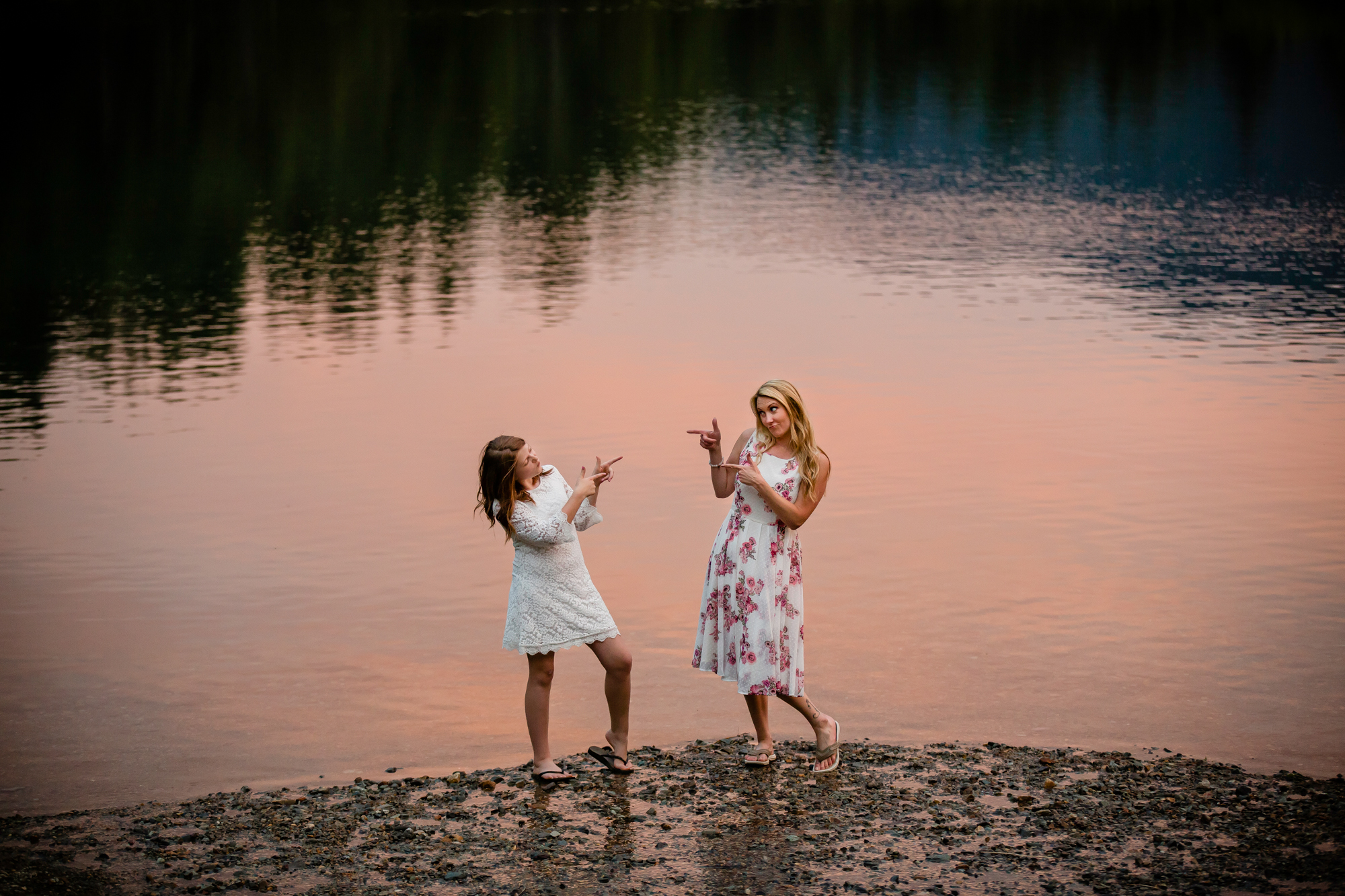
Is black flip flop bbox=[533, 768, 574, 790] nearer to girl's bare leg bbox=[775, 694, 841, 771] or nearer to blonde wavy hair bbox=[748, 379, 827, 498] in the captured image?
girl's bare leg bbox=[775, 694, 841, 771]

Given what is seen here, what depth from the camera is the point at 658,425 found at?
16953mm

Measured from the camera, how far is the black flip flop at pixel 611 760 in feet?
25.5

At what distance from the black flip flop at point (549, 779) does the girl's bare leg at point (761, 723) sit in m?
0.94

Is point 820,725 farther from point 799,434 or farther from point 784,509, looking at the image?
point 799,434

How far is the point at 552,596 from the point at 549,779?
0.89m

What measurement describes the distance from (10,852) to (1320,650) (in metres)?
7.63

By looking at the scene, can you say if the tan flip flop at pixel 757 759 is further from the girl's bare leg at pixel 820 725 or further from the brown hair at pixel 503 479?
the brown hair at pixel 503 479

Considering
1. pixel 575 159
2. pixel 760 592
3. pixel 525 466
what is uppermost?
pixel 575 159

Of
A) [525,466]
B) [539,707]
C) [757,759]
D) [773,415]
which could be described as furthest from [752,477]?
[539,707]

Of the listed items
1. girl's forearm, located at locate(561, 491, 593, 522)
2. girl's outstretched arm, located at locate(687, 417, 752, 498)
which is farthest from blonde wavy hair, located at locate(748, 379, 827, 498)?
girl's forearm, located at locate(561, 491, 593, 522)

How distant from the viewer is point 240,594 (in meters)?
12.1

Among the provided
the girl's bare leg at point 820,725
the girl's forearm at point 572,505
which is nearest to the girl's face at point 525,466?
the girl's forearm at point 572,505

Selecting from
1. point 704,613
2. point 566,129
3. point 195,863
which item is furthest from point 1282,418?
point 566,129

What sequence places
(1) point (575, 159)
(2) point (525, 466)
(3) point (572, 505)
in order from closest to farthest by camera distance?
(3) point (572, 505) < (2) point (525, 466) < (1) point (575, 159)
